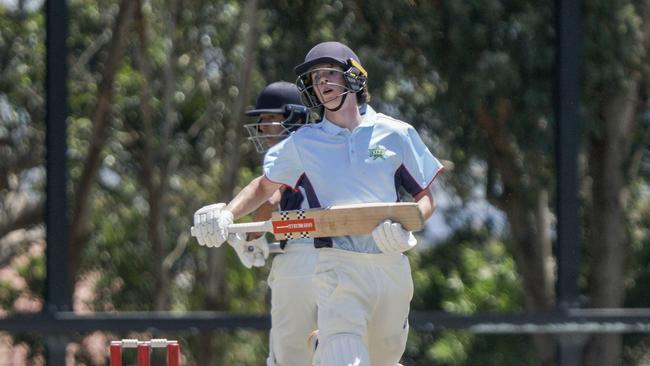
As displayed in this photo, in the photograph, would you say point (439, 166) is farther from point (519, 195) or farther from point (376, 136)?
point (519, 195)

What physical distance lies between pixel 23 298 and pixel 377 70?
119 inches

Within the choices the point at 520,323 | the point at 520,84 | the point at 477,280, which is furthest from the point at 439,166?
the point at 477,280

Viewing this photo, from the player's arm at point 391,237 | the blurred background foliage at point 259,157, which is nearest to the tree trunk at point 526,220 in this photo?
the blurred background foliage at point 259,157

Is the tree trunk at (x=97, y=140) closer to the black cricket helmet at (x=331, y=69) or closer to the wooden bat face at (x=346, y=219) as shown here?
the black cricket helmet at (x=331, y=69)

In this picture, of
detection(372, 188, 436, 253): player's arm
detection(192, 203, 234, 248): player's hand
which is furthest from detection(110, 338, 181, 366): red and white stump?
detection(372, 188, 436, 253): player's arm

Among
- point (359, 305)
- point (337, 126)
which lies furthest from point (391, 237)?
point (337, 126)

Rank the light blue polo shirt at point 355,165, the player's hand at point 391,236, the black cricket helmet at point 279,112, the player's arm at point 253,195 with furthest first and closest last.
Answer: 1. the black cricket helmet at point 279,112
2. the player's arm at point 253,195
3. the light blue polo shirt at point 355,165
4. the player's hand at point 391,236

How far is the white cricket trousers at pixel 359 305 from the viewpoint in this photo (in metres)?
4.93

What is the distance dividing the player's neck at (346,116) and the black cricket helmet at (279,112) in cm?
95

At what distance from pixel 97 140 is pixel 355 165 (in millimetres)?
5445

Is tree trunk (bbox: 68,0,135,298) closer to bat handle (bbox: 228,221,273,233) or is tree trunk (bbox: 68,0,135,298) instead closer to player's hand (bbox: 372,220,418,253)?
bat handle (bbox: 228,221,273,233)

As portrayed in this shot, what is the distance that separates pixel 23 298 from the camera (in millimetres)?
10797

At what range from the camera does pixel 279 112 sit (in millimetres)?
6246

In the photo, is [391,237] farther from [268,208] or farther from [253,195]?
[268,208]
